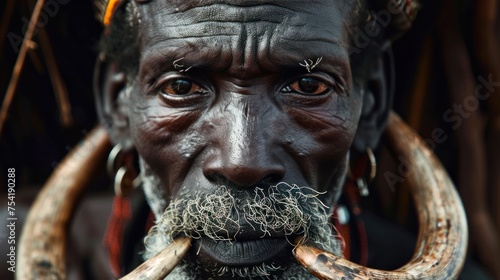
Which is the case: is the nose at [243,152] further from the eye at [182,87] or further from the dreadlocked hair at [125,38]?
the dreadlocked hair at [125,38]

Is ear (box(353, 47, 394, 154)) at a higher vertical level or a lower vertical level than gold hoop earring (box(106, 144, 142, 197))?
lower

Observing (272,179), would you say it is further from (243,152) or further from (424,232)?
(424,232)

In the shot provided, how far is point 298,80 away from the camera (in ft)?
7.78

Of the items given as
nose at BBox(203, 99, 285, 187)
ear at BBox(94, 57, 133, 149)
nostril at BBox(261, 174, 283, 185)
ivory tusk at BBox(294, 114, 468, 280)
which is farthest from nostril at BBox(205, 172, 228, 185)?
ear at BBox(94, 57, 133, 149)

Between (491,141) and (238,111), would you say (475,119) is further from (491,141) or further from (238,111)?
(238,111)

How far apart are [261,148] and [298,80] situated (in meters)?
0.30

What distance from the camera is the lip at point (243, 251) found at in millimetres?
2172

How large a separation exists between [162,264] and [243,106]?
0.47 meters

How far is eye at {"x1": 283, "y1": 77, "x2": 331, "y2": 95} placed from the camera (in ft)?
7.76

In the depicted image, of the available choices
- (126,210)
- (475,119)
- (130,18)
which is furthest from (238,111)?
(475,119)

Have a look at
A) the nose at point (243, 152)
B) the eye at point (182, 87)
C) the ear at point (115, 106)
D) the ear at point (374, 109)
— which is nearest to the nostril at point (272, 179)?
the nose at point (243, 152)

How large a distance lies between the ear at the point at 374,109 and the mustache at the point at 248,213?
0.56 m

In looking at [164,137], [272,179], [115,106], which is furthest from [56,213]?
[272,179]

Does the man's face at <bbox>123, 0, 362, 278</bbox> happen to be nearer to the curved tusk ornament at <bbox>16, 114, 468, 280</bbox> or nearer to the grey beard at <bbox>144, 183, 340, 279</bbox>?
the grey beard at <bbox>144, 183, 340, 279</bbox>
